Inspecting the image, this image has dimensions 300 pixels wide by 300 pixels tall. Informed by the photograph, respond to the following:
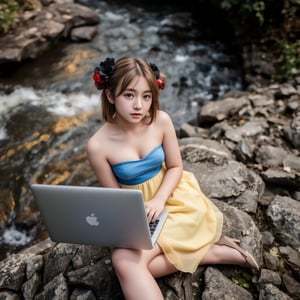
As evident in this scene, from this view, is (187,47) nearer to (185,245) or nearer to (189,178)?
(189,178)

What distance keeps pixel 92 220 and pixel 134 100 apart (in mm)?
671

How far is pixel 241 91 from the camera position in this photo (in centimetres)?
546

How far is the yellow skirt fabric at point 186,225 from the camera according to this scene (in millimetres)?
2197

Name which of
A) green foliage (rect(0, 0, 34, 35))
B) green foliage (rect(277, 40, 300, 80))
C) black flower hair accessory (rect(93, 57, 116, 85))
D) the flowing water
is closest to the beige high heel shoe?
black flower hair accessory (rect(93, 57, 116, 85))

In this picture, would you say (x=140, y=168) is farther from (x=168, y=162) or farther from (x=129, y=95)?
(x=129, y=95)

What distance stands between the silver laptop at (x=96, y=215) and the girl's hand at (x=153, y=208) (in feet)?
0.27

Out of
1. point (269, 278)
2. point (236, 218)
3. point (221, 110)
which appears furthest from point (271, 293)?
point (221, 110)

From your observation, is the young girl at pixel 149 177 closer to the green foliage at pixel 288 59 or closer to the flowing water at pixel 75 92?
the flowing water at pixel 75 92

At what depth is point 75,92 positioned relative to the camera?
18.3 feet

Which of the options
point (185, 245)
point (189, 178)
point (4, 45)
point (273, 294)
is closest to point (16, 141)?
point (4, 45)

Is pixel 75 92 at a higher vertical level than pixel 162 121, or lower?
lower

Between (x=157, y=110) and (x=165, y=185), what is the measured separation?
446 mm

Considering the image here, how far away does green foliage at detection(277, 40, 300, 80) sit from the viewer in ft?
16.9

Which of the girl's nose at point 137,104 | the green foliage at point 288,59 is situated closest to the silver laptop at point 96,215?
the girl's nose at point 137,104
